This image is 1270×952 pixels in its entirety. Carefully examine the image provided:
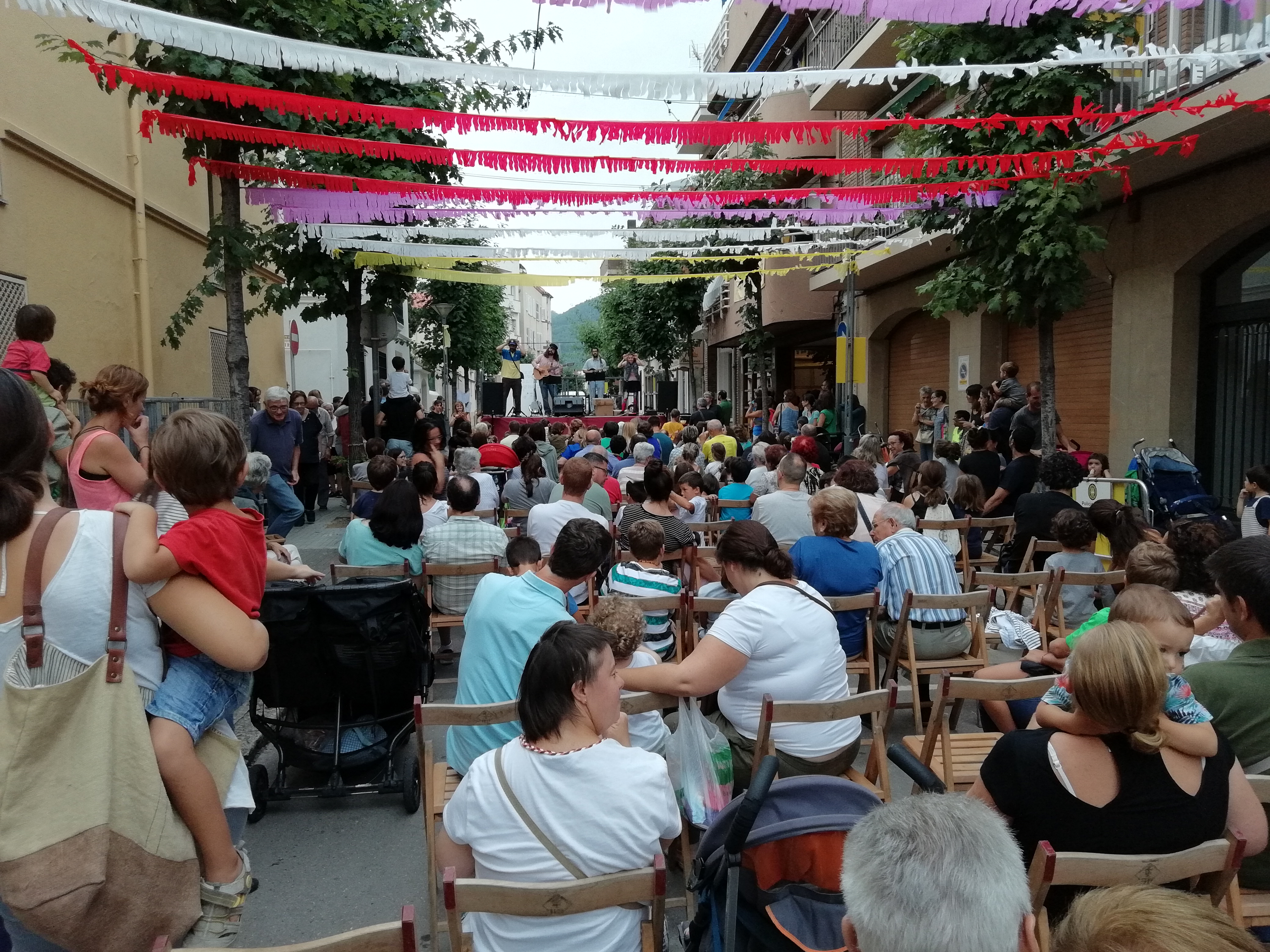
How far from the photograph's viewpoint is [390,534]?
562 cm

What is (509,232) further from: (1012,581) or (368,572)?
(1012,581)

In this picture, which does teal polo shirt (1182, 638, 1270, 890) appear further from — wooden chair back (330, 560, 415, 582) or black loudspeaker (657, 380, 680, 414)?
black loudspeaker (657, 380, 680, 414)

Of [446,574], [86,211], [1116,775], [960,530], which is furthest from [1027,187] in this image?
[86,211]

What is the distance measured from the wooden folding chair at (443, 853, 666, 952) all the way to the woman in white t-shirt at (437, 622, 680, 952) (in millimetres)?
118

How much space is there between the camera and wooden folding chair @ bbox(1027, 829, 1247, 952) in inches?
76.0

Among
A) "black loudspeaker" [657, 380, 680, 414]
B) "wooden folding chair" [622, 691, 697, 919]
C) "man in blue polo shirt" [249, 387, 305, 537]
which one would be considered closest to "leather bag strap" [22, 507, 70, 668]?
"wooden folding chair" [622, 691, 697, 919]

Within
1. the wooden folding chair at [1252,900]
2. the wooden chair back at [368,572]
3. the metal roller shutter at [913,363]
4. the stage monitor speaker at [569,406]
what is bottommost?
the wooden folding chair at [1252,900]

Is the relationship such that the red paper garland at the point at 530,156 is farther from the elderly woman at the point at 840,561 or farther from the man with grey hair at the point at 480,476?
the elderly woman at the point at 840,561

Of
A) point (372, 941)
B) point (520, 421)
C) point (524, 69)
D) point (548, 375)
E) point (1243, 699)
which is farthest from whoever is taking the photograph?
point (548, 375)

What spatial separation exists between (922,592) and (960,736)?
96cm

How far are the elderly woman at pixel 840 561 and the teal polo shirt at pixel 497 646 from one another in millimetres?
1797

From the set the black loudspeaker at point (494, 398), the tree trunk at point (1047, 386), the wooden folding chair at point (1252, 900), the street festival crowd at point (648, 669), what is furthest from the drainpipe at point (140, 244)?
the black loudspeaker at point (494, 398)

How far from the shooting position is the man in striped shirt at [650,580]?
4.54 m

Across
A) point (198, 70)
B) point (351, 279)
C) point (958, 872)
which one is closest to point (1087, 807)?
point (958, 872)
